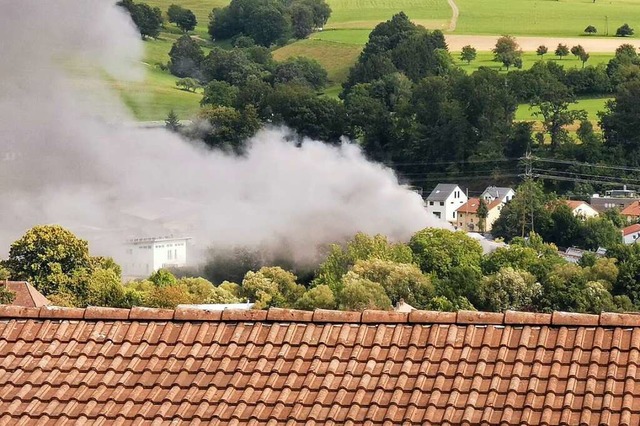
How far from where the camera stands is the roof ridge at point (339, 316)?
12117 millimetres

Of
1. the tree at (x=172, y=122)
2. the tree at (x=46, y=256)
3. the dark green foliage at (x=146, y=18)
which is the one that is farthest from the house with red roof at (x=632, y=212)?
the dark green foliage at (x=146, y=18)

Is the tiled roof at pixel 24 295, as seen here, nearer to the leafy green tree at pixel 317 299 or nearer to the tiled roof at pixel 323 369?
the leafy green tree at pixel 317 299

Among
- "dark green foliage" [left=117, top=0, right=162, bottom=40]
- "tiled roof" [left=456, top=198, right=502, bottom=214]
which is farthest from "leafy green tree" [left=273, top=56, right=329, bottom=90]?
"tiled roof" [left=456, top=198, right=502, bottom=214]

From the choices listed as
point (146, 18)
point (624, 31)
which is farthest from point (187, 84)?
point (624, 31)

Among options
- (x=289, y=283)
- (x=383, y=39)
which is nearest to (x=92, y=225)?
(x=289, y=283)

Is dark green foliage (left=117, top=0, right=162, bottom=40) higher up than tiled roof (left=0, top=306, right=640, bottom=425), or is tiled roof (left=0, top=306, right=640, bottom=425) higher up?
tiled roof (left=0, top=306, right=640, bottom=425)

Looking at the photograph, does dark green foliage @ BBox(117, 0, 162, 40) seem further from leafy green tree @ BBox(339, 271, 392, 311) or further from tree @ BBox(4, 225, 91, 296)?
leafy green tree @ BBox(339, 271, 392, 311)

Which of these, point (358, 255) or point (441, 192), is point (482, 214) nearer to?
point (441, 192)

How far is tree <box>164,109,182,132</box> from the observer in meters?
113

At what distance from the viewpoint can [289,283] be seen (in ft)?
244

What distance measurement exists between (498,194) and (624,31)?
43014 mm

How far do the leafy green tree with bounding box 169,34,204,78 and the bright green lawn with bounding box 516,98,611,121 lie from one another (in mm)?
23482

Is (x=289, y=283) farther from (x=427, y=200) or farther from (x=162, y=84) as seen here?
(x=162, y=84)

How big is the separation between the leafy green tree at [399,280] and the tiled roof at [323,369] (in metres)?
57.0
